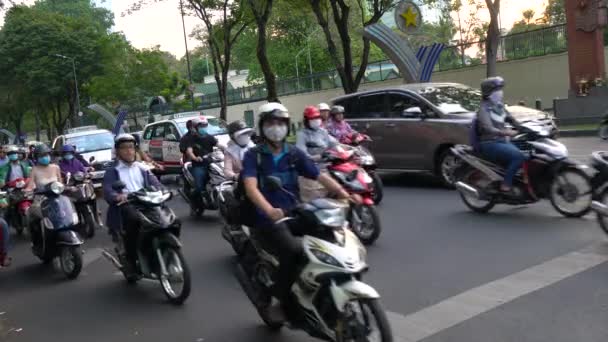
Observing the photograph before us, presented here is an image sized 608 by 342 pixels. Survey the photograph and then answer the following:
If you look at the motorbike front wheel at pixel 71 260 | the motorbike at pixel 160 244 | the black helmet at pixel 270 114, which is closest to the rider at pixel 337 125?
the motorbike front wheel at pixel 71 260

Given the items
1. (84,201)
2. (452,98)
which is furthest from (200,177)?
(452,98)

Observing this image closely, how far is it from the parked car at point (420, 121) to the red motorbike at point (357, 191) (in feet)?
10.9

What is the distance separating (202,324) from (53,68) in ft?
145

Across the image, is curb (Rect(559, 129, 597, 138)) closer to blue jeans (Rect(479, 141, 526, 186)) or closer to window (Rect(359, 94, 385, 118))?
window (Rect(359, 94, 385, 118))

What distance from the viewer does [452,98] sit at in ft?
40.0

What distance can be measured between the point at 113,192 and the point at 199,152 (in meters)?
4.61

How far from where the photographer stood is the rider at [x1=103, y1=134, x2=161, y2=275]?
22.9 ft

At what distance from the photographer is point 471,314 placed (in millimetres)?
5363

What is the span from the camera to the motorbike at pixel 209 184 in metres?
11.0

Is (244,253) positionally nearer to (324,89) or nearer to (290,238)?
(290,238)

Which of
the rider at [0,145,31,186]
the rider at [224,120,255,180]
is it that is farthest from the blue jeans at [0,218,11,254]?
the rider at [0,145,31,186]

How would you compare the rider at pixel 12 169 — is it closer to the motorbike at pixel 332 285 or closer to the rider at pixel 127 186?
the rider at pixel 127 186

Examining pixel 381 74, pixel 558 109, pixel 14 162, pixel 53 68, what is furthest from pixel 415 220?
pixel 53 68

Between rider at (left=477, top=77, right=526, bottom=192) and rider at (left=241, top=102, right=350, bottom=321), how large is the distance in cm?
412
